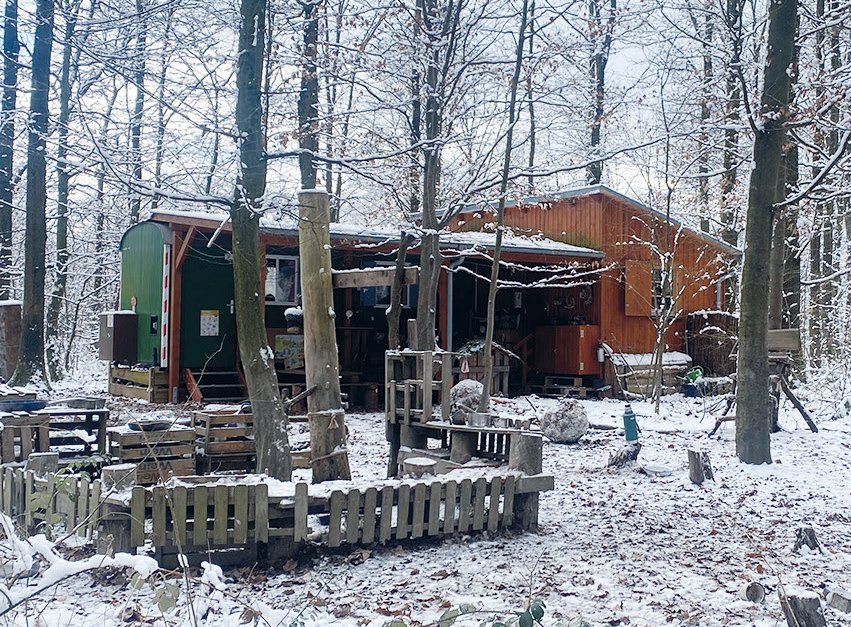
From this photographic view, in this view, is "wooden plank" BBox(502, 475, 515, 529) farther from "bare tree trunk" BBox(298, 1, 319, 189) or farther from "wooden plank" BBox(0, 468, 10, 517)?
"bare tree trunk" BBox(298, 1, 319, 189)

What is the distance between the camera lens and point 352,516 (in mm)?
5965

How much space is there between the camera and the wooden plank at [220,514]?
5.52 metres

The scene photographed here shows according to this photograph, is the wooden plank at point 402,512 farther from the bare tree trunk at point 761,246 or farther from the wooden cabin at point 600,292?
the wooden cabin at point 600,292

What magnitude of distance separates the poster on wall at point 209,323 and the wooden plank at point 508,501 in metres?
11.9

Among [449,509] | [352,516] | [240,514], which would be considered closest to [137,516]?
[240,514]

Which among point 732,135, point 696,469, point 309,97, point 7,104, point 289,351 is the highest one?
A: point 7,104

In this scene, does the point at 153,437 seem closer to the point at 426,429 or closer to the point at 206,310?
the point at 426,429

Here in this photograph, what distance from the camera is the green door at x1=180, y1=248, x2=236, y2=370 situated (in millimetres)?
17141

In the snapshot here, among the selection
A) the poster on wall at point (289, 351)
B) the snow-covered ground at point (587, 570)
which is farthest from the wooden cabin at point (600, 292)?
the snow-covered ground at point (587, 570)

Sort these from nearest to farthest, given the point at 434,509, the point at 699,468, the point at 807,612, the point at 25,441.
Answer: the point at 807,612 → the point at 434,509 → the point at 25,441 → the point at 699,468

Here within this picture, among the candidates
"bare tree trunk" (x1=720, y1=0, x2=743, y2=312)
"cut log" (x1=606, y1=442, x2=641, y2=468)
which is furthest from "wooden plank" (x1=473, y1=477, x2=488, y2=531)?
"bare tree trunk" (x1=720, y1=0, x2=743, y2=312)

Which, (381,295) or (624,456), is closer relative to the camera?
(624,456)

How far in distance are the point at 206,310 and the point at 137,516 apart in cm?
1240

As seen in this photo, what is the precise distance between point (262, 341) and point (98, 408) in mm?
2677
